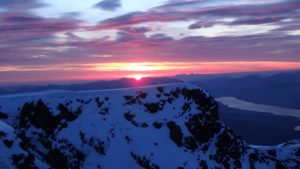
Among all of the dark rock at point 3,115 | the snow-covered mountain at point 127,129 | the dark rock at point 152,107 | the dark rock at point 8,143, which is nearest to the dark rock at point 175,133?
the snow-covered mountain at point 127,129

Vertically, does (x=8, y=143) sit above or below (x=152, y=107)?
below

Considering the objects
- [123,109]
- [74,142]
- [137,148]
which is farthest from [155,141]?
[74,142]

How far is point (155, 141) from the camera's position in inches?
4823

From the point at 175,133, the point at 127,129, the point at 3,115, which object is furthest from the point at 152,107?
the point at 3,115

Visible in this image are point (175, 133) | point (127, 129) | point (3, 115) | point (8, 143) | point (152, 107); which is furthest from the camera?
point (152, 107)

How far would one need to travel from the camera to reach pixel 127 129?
123 metres

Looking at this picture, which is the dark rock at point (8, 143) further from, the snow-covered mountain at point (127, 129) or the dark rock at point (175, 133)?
the dark rock at point (175, 133)

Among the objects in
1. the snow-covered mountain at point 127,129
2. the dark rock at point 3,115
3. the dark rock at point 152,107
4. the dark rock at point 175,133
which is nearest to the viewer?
the snow-covered mountain at point 127,129

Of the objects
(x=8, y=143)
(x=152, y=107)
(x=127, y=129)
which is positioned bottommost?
(x=127, y=129)

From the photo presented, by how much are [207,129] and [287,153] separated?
50.7 m

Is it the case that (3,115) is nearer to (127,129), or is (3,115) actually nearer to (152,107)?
(127,129)

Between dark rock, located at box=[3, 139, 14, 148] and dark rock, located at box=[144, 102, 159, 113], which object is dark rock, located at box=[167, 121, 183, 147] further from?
dark rock, located at box=[3, 139, 14, 148]

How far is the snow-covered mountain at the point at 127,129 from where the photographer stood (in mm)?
110250

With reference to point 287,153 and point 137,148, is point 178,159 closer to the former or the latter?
point 137,148
